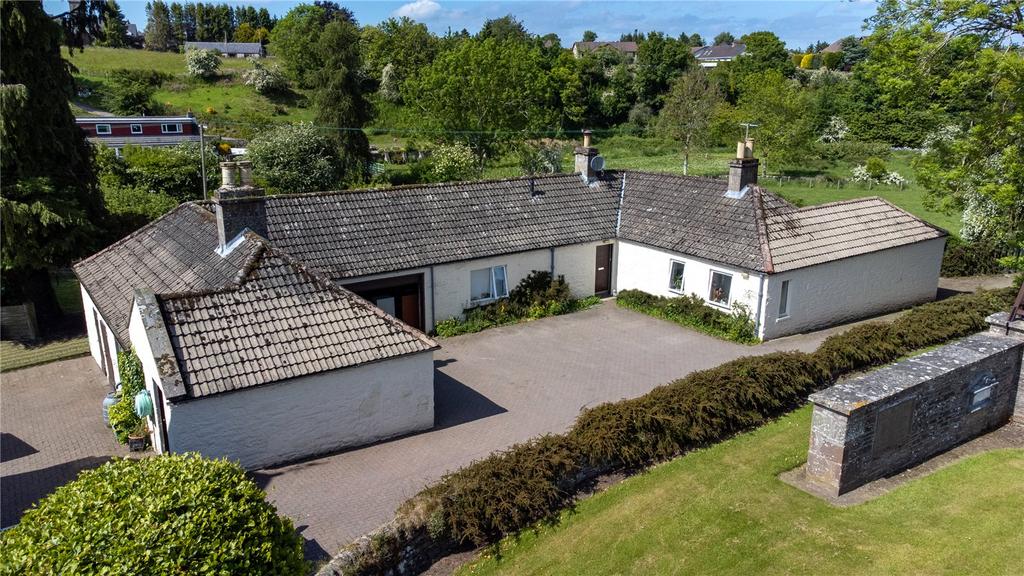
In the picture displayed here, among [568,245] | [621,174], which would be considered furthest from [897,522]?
[621,174]

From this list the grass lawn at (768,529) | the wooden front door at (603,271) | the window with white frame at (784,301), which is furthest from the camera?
the wooden front door at (603,271)

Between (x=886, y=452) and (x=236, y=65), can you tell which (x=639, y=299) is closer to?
(x=886, y=452)

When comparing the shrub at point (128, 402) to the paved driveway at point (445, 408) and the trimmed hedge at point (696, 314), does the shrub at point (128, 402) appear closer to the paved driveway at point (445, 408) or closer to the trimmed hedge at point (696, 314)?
the paved driveway at point (445, 408)

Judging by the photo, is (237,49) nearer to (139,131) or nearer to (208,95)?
(208,95)

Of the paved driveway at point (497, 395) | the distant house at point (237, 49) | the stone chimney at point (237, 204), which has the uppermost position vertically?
the distant house at point (237, 49)

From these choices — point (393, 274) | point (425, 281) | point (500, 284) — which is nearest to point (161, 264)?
point (393, 274)

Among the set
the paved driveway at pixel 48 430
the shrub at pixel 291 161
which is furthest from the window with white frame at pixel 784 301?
the shrub at pixel 291 161

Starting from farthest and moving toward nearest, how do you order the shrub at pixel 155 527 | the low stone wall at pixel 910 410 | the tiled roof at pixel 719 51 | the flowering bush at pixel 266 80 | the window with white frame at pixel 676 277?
the tiled roof at pixel 719 51 → the flowering bush at pixel 266 80 → the window with white frame at pixel 676 277 → the low stone wall at pixel 910 410 → the shrub at pixel 155 527
